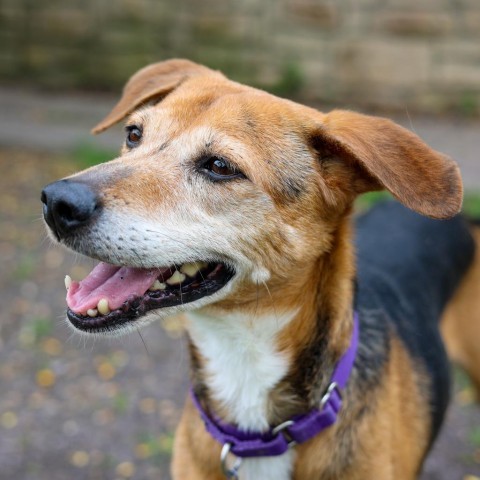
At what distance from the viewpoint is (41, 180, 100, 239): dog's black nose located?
2.58 m

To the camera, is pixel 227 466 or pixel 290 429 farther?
pixel 227 466

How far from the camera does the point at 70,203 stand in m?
2.58

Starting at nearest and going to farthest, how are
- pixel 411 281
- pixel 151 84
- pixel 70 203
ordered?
pixel 70 203
pixel 151 84
pixel 411 281

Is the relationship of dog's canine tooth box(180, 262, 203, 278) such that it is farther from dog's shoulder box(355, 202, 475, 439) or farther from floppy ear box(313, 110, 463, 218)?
dog's shoulder box(355, 202, 475, 439)

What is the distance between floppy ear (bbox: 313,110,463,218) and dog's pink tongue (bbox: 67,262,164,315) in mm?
854

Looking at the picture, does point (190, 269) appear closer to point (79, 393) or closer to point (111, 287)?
point (111, 287)

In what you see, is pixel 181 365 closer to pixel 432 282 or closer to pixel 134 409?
pixel 134 409

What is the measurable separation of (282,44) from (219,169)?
25.9 ft

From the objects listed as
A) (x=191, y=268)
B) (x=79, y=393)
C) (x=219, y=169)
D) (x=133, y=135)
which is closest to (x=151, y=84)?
(x=133, y=135)

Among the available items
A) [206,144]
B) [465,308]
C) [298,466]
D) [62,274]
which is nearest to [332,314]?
[298,466]

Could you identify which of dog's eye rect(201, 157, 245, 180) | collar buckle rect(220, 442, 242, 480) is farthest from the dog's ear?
collar buckle rect(220, 442, 242, 480)

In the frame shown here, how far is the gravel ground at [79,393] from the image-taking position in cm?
455

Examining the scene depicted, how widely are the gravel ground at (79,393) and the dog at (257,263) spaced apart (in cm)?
124

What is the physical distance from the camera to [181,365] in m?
5.45
